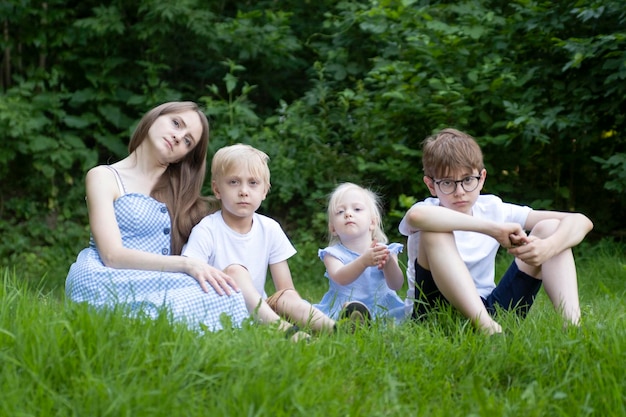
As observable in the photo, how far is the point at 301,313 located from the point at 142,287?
0.68m

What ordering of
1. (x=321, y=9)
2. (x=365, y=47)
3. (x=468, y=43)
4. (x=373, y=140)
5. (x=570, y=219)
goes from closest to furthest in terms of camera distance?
1. (x=570, y=219)
2. (x=468, y=43)
3. (x=373, y=140)
4. (x=365, y=47)
5. (x=321, y=9)

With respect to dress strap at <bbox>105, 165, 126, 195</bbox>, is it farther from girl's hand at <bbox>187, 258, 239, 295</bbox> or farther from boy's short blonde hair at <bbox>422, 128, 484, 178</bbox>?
boy's short blonde hair at <bbox>422, 128, 484, 178</bbox>

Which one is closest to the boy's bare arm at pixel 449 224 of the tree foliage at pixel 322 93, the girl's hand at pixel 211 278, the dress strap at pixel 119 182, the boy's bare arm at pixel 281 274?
the girl's hand at pixel 211 278

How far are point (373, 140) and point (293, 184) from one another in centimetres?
84

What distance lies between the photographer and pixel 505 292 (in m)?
3.29

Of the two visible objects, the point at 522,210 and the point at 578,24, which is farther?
the point at 578,24

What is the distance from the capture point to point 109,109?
7.82 m

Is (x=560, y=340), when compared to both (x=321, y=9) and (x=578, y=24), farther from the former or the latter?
(x=321, y=9)

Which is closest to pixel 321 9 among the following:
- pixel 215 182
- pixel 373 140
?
pixel 373 140

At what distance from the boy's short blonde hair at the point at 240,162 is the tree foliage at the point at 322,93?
243 centimetres

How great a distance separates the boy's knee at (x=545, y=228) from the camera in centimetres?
319

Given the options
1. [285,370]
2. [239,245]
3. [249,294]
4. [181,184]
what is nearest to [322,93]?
[181,184]

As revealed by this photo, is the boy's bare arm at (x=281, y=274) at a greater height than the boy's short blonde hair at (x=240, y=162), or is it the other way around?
the boy's short blonde hair at (x=240, y=162)

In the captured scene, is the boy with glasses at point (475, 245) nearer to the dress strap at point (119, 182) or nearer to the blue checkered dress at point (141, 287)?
the blue checkered dress at point (141, 287)
